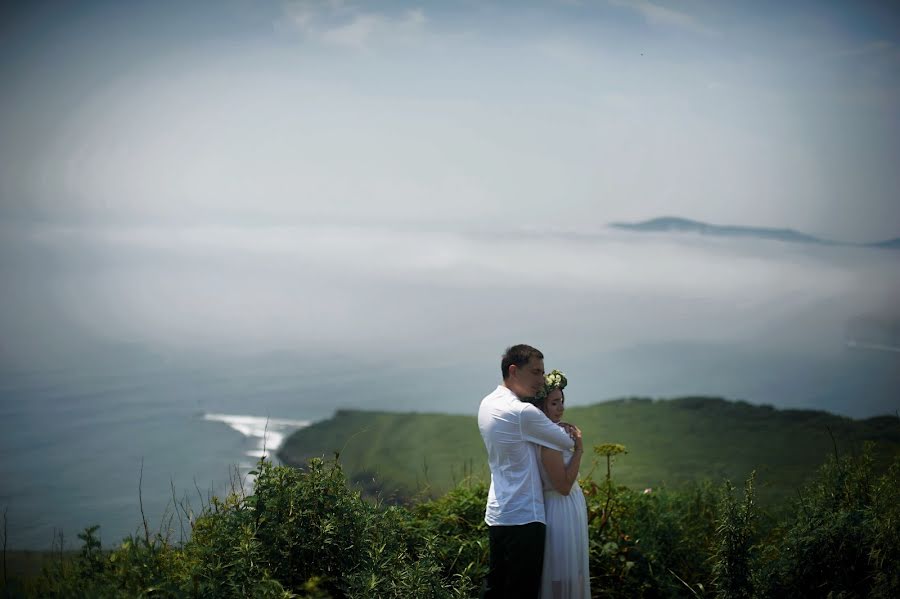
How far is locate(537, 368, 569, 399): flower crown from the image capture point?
4.04 m

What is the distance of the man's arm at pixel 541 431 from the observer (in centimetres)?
374

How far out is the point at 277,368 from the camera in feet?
34.9

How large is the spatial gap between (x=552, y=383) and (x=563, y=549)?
0.86 metres

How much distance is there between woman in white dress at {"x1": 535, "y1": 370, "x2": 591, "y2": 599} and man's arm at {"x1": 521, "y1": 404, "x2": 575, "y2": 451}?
5 centimetres

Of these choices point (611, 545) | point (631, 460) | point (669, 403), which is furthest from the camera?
point (669, 403)

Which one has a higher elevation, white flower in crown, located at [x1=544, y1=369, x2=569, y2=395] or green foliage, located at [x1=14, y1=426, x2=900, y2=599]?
white flower in crown, located at [x1=544, y1=369, x2=569, y2=395]

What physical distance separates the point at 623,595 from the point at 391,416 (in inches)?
235

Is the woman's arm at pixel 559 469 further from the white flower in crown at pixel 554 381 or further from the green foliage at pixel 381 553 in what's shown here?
the green foliage at pixel 381 553

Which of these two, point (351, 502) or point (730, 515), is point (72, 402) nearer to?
point (351, 502)

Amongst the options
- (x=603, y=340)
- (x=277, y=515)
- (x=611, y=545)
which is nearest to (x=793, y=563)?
(x=611, y=545)

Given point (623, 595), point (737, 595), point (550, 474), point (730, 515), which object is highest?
point (550, 474)

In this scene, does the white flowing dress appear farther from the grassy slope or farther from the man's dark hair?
the grassy slope

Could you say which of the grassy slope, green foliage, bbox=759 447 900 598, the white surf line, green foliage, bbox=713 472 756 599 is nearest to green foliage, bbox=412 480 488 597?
green foliage, bbox=713 472 756 599

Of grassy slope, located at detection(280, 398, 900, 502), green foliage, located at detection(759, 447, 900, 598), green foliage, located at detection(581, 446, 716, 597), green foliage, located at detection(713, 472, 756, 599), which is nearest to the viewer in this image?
green foliage, located at detection(759, 447, 900, 598)
